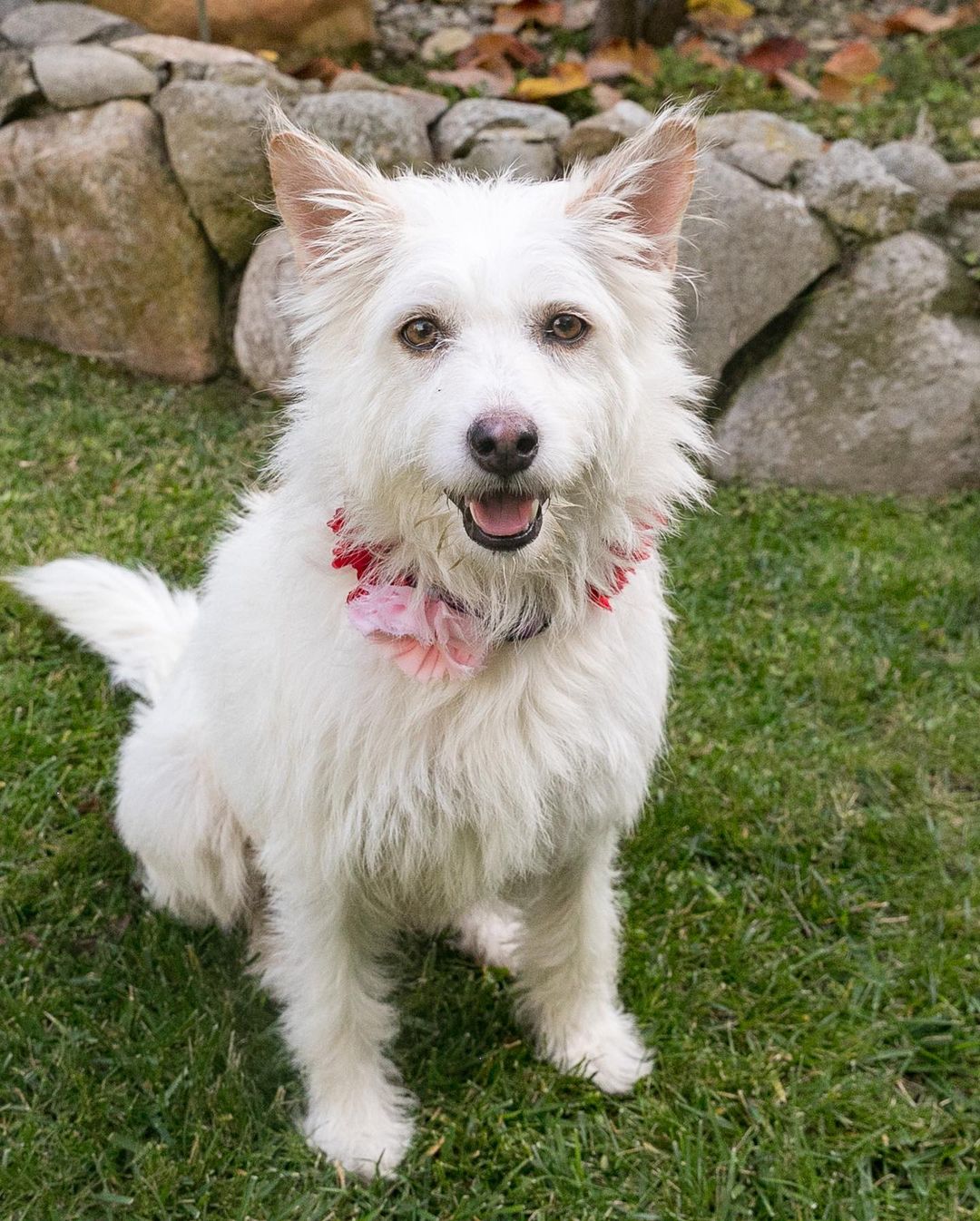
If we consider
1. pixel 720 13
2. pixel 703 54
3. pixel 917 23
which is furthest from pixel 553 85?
pixel 917 23

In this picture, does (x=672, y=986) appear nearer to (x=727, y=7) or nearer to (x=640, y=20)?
(x=640, y=20)

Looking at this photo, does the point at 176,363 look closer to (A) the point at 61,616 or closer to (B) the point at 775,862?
(A) the point at 61,616

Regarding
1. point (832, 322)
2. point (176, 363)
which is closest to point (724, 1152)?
point (832, 322)

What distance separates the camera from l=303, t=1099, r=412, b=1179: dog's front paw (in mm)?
A: 2623

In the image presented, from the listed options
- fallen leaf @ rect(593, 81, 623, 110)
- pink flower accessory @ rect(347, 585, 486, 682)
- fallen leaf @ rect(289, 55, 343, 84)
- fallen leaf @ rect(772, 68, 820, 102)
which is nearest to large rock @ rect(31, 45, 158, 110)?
fallen leaf @ rect(289, 55, 343, 84)

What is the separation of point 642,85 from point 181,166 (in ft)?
7.89

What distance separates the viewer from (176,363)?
5293mm

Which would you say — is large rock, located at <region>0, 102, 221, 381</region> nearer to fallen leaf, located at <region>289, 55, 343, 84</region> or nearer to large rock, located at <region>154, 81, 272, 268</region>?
large rock, located at <region>154, 81, 272, 268</region>

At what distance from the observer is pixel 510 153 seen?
495 centimetres

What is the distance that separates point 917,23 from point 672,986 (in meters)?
6.03

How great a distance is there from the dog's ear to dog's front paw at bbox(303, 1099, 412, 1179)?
1909 millimetres

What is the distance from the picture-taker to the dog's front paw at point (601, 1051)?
2.83 metres

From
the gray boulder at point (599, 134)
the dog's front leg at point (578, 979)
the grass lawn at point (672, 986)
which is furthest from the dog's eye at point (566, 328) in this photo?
the gray boulder at point (599, 134)

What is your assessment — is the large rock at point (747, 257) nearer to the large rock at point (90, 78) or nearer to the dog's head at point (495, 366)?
the large rock at point (90, 78)
